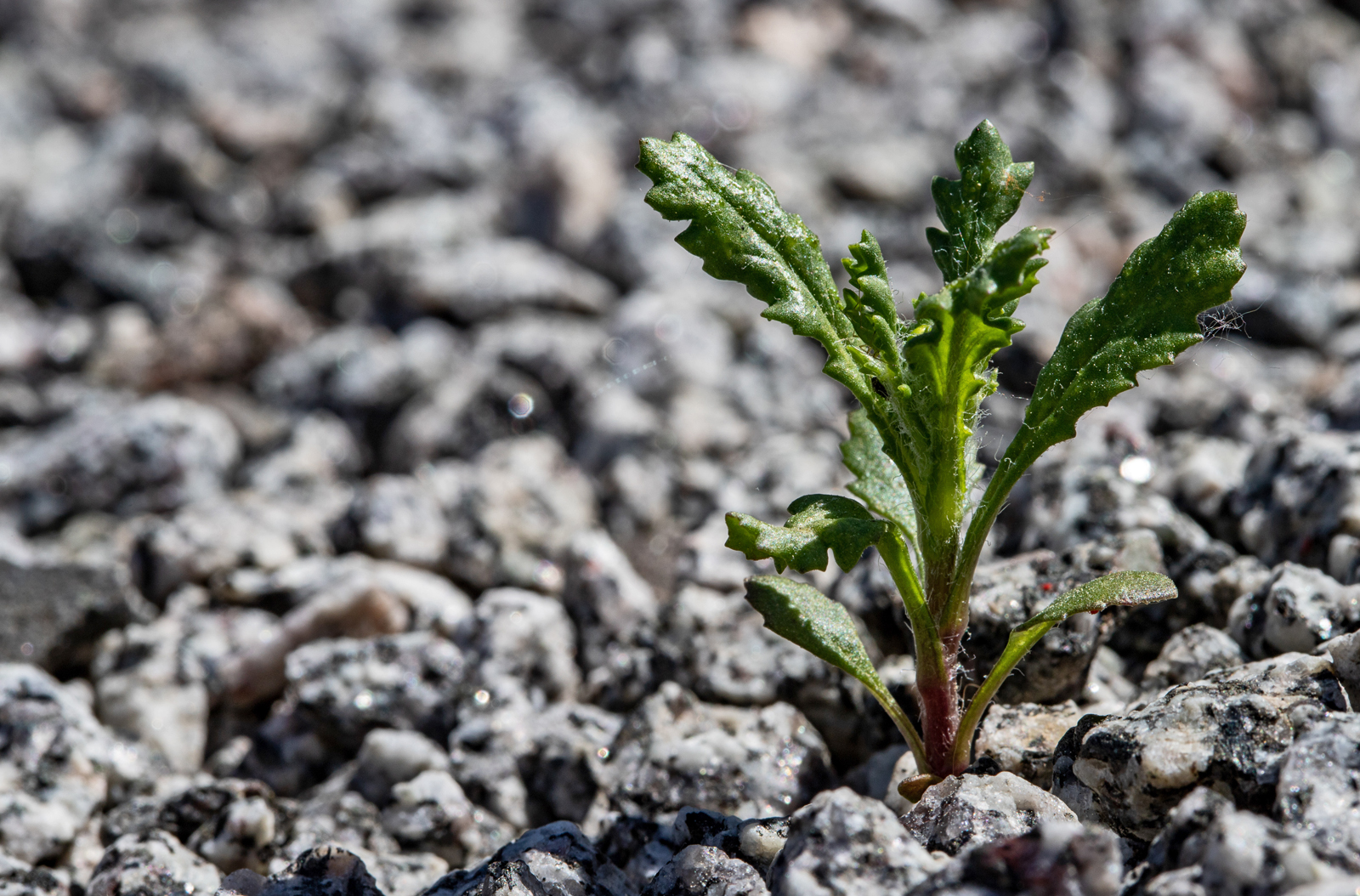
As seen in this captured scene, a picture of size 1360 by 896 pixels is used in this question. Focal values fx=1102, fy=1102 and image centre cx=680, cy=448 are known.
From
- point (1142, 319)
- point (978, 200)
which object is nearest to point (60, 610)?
point (978, 200)

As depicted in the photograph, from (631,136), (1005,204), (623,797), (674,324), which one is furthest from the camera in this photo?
(631,136)

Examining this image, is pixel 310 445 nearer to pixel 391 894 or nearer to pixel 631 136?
pixel 391 894

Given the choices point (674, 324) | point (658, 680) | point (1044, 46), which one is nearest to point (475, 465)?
point (674, 324)

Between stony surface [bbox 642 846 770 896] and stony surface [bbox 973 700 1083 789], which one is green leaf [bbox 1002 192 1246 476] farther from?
stony surface [bbox 642 846 770 896]

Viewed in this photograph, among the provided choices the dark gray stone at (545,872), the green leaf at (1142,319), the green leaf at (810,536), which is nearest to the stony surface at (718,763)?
the dark gray stone at (545,872)

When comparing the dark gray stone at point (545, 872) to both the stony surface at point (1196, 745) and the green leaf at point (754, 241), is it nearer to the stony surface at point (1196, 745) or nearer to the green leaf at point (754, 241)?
the stony surface at point (1196, 745)

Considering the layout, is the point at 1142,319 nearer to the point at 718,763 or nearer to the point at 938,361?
the point at 938,361
